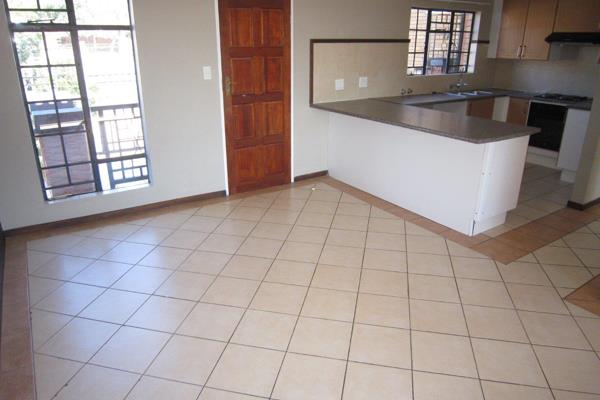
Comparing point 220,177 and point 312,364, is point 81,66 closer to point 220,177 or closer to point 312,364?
point 220,177

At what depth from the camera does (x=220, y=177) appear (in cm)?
438

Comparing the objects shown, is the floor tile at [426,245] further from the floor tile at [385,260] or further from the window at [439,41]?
the window at [439,41]

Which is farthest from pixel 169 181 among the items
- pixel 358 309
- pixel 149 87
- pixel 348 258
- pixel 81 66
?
pixel 358 309

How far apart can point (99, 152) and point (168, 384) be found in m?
2.68

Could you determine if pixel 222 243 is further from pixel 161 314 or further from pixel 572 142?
pixel 572 142

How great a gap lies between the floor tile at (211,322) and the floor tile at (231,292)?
0.19ft

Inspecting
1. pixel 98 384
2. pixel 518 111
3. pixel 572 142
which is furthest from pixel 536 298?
pixel 518 111

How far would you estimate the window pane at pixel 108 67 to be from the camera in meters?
3.65

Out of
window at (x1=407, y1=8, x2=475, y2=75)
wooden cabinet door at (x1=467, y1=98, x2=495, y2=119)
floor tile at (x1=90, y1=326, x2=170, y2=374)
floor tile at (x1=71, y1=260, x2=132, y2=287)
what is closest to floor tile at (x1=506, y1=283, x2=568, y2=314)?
floor tile at (x1=90, y1=326, x2=170, y2=374)

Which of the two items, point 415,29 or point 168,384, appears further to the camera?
point 415,29

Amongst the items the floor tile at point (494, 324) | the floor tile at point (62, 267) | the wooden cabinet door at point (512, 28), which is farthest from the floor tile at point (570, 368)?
the wooden cabinet door at point (512, 28)

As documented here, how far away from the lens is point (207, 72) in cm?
396

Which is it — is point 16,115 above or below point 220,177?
above

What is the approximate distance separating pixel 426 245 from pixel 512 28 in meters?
3.98
